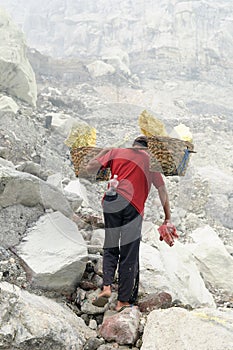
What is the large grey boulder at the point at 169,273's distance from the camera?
89.4 inches

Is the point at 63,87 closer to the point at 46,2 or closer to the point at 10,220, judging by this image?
the point at 10,220

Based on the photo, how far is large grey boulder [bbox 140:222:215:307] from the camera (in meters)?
2.27

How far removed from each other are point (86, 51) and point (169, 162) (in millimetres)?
29621

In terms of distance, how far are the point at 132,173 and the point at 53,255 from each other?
1.94ft

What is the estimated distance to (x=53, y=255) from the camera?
6.55 ft

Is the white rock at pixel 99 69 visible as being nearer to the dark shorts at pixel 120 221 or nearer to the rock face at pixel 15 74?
the rock face at pixel 15 74

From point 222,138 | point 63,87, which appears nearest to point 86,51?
point 63,87

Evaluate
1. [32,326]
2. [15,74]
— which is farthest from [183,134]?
[15,74]

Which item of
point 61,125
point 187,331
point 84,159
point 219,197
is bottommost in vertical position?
point 219,197

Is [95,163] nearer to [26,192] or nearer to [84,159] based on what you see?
[84,159]

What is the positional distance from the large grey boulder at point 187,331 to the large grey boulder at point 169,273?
578mm

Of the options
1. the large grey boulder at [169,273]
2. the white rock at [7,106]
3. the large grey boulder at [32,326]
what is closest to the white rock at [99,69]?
the white rock at [7,106]

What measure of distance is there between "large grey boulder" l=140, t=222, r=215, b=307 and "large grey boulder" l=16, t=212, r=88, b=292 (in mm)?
428

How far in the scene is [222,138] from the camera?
33.8 feet
